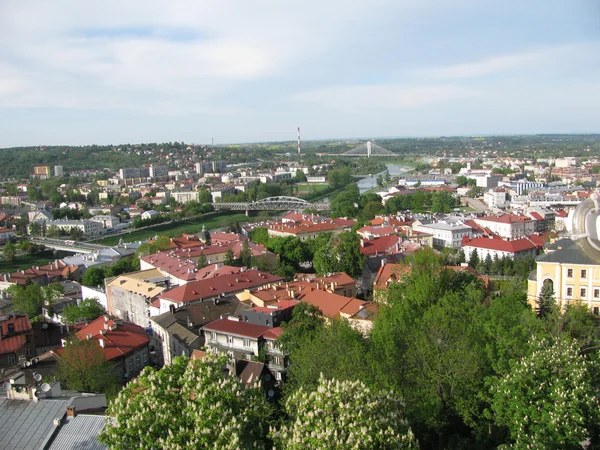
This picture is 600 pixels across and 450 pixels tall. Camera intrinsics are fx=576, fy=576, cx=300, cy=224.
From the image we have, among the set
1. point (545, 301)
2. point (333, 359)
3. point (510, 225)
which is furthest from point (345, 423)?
point (510, 225)

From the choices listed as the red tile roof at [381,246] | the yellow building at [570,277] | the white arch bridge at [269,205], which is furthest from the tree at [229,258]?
the white arch bridge at [269,205]

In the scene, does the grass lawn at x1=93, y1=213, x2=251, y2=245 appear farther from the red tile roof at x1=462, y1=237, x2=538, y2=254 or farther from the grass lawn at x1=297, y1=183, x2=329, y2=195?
the red tile roof at x1=462, y1=237, x2=538, y2=254

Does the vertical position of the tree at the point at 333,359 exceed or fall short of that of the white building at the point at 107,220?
it exceeds it

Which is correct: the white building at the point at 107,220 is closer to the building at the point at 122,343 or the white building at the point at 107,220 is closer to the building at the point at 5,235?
the building at the point at 5,235

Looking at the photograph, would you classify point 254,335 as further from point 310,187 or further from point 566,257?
point 310,187

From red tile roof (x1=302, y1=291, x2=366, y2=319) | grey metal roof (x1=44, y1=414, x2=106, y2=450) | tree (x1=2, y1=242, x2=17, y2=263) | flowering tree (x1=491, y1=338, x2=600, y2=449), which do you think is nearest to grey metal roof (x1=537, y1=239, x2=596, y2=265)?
red tile roof (x1=302, y1=291, x2=366, y2=319)
